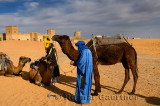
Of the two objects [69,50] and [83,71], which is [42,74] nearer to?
[69,50]

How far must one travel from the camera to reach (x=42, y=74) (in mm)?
6176

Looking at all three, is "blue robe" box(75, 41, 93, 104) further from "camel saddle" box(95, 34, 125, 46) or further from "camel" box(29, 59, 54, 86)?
"camel" box(29, 59, 54, 86)

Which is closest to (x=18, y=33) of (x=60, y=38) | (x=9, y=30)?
(x=9, y=30)

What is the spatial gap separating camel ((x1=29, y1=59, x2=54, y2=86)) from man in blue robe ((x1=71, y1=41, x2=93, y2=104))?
209 centimetres

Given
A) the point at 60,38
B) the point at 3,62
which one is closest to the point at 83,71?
the point at 60,38

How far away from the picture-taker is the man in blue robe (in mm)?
4188

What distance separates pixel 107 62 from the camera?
571cm

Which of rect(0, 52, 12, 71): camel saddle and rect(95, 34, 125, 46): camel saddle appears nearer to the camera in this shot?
rect(95, 34, 125, 46): camel saddle

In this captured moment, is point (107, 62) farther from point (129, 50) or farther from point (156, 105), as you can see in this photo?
point (156, 105)

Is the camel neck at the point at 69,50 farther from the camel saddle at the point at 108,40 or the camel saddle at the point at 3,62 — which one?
the camel saddle at the point at 3,62

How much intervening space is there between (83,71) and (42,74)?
2.75 metres

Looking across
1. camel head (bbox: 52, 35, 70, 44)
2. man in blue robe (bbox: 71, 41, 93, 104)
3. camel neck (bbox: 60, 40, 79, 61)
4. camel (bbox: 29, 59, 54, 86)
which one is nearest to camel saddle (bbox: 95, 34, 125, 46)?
camel neck (bbox: 60, 40, 79, 61)

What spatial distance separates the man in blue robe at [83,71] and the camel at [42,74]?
209cm

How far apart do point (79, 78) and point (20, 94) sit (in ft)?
8.39
